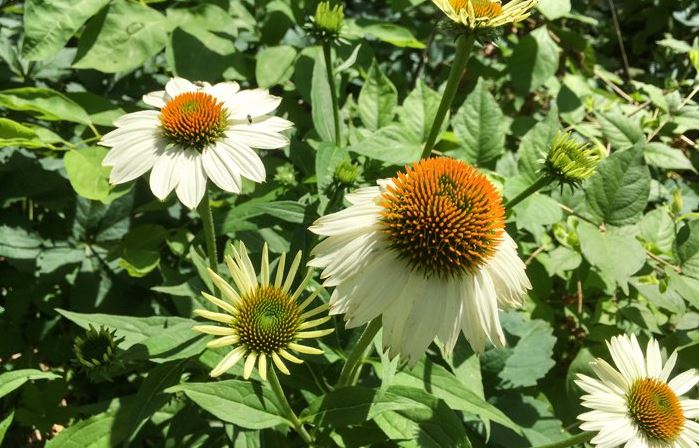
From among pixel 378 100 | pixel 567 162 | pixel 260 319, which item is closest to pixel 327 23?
pixel 378 100

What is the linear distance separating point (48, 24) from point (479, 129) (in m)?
1.21

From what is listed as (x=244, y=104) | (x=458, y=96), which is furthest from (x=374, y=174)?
(x=458, y=96)

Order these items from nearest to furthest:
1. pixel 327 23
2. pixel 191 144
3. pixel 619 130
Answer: pixel 191 144 < pixel 327 23 < pixel 619 130

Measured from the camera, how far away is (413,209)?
108cm

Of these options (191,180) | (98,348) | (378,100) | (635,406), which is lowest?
(98,348)

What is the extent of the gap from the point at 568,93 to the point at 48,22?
1.78m

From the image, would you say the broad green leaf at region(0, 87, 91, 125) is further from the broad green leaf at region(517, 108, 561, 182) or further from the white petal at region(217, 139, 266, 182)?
the broad green leaf at region(517, 108, 561, 182)

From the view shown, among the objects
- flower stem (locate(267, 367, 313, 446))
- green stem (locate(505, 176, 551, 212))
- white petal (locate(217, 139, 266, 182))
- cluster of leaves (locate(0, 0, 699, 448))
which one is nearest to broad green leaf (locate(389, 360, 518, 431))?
cluster of leaves (locate(0, 0, 699, 448))

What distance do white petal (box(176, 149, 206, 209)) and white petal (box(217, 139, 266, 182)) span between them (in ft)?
0.22

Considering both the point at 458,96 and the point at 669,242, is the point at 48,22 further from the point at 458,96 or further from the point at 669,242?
the point at 669,242

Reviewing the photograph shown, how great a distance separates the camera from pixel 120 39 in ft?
5.56

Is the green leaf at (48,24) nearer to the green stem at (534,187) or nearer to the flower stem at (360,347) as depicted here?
the flower stem at (360,347)

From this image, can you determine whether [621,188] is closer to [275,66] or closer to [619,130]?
[619,130]

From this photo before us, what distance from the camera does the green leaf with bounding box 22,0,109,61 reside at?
1516 millimetres
